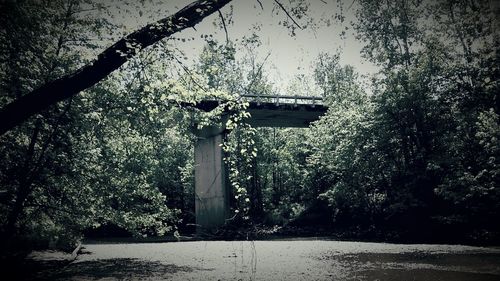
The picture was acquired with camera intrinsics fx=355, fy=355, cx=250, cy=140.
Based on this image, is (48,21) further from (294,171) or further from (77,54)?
(294,171)

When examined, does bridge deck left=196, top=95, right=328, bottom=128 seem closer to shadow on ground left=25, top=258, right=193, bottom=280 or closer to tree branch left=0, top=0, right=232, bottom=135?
shadow on ground left=25, top=258, right=193, bottom=280

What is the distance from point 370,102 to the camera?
21156 mm

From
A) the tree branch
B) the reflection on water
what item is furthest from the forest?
the reflection on water

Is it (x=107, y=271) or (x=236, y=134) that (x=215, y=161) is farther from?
(x=236, y=134)

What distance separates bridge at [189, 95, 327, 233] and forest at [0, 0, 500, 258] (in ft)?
6.35

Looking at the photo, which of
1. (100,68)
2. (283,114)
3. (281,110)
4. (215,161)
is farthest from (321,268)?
(283,114)

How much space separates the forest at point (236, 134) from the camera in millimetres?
5789

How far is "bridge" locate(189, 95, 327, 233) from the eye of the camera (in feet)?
85.1

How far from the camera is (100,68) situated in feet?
14.1

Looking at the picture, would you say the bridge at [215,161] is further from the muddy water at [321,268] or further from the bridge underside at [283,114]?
the muddy water at [321,268]

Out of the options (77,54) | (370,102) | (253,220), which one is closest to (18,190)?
(77,54)

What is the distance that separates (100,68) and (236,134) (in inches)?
115

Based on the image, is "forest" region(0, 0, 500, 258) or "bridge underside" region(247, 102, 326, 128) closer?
"forest" region(0, 0, 500, 258)

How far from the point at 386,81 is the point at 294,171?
16.2 metres
